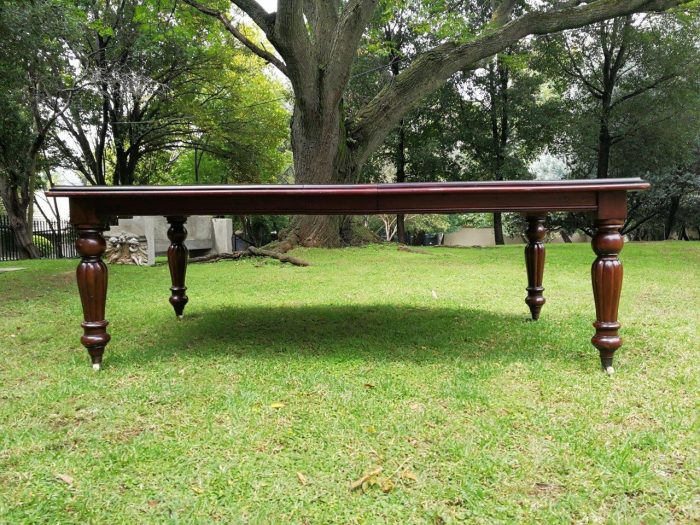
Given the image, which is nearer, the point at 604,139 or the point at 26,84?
the point at 26,84

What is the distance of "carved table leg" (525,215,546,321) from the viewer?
3199 mm

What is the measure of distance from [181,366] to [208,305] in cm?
177

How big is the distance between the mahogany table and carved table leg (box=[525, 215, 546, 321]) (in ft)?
3.11

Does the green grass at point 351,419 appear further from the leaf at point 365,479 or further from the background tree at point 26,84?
the background tree at point 26,84

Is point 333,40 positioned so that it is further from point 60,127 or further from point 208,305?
point 60,127

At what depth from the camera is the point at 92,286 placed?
2256 mm

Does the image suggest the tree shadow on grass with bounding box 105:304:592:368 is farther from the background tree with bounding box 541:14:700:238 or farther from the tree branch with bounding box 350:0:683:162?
the background tree with bounding box 541:14:700:238

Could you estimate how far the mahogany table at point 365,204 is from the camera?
7.02ft

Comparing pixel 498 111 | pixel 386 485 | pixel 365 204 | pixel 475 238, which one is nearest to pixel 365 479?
pixel 386 485

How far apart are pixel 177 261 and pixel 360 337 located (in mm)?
1502

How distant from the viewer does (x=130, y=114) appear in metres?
15.6

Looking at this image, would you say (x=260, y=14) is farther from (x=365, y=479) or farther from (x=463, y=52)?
(x=365, y=479)

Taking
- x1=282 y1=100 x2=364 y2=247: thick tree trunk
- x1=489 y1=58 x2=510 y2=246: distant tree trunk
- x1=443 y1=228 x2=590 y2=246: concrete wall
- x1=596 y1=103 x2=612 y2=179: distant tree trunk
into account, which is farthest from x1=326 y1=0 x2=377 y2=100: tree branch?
x1=443 y1=228 x2=590 y2=246: concrete wall

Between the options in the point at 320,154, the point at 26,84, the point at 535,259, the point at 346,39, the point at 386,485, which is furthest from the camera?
the point at 26,84
